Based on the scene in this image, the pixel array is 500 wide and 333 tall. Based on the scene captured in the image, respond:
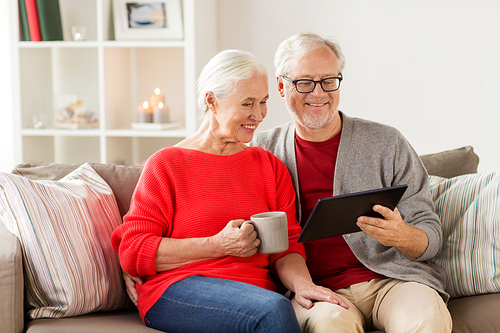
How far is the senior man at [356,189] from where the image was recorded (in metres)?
1.45

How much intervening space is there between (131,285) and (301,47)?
0.97 m

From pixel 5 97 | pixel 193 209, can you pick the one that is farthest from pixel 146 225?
pixel 5 97

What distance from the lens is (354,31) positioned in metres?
2.75

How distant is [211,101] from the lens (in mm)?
1549

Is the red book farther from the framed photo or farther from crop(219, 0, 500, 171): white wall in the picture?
crop(219, 0, 500, 171): white wall

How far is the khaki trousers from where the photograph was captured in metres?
1.31

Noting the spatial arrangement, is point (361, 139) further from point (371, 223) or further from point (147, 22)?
point (147, 22)

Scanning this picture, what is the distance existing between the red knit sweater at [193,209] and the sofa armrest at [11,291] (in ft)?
0.88

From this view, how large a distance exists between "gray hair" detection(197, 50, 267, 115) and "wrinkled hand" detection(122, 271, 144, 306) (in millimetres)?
618

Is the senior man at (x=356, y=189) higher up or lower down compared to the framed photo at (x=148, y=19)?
lower down

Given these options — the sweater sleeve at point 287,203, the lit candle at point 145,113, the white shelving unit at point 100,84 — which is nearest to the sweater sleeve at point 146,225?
the sweater sleeve at point 287,203

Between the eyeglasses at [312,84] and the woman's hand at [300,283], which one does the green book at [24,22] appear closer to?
the eyeglasses at [312,84]

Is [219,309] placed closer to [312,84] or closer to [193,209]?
[193,209]

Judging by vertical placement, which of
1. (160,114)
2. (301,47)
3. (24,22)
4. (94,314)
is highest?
(24,22)
